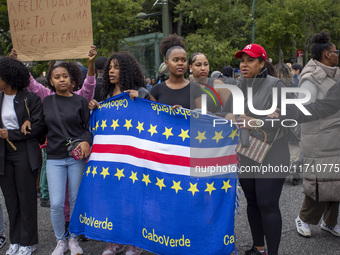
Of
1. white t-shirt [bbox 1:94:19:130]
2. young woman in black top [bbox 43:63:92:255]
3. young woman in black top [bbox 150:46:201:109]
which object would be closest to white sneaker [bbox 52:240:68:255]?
young woman in black top [bbox 43:63:92:255]

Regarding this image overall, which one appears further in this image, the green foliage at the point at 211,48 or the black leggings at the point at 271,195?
the green foliage at the point at 211,48

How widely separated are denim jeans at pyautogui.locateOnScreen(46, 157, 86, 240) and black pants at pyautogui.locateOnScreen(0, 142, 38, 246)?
28 cm

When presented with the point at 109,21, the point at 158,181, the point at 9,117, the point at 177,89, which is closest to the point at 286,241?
the point at 158,181

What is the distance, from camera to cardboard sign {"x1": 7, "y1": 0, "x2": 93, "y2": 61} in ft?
14.9

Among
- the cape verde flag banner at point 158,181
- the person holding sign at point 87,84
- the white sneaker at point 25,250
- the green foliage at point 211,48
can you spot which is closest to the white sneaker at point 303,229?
the cape verde flag banner at point 158,181

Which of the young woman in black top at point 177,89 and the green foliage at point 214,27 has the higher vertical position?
the green foliage at point 214,27

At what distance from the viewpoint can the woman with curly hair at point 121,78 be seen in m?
4.03

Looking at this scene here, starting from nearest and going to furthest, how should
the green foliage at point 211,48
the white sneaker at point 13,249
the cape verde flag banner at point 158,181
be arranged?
1. the cape verde flag banner at point 158,181
2. the white sneaker at point 13,249
3. the green foliage at point 211,48

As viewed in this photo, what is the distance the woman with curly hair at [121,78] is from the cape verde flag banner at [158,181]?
162mm

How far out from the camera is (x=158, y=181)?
3.65m

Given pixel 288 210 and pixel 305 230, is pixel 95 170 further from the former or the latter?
pixel 288 210

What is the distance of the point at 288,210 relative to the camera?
513 cm

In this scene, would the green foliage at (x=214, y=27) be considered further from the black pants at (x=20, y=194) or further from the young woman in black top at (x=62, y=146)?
the black pants at (x=20, y=194)

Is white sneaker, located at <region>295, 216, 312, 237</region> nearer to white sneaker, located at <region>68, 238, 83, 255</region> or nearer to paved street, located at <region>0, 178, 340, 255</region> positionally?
paved street, located at <region>0, 178, 340, 255</region>
